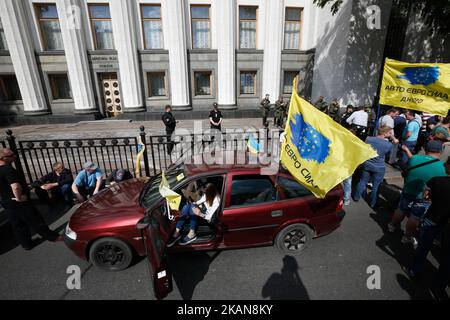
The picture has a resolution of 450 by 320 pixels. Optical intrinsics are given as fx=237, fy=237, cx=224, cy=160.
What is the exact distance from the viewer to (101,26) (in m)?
14.6

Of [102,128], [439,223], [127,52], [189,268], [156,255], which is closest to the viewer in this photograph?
[156,255]

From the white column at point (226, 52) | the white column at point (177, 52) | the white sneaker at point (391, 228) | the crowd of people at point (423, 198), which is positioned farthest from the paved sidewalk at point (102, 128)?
the white sneaker at point (391, 228)

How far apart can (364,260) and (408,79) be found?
172 inches

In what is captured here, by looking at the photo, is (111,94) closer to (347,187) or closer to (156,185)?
(156,185)

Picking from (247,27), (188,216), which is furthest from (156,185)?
(247,27)

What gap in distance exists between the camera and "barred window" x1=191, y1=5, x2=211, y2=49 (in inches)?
585

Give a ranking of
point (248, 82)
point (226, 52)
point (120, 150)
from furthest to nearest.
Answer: point (248, 82)
point (226, 52)
point (120, 150)

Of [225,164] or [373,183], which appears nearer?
[225,164]

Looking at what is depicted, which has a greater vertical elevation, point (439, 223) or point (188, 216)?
point (439, 223)

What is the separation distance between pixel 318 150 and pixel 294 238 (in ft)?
5.49

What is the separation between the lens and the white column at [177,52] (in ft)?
46.2

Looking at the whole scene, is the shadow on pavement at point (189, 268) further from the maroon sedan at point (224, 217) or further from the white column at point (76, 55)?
the white column at point (76, 55)
